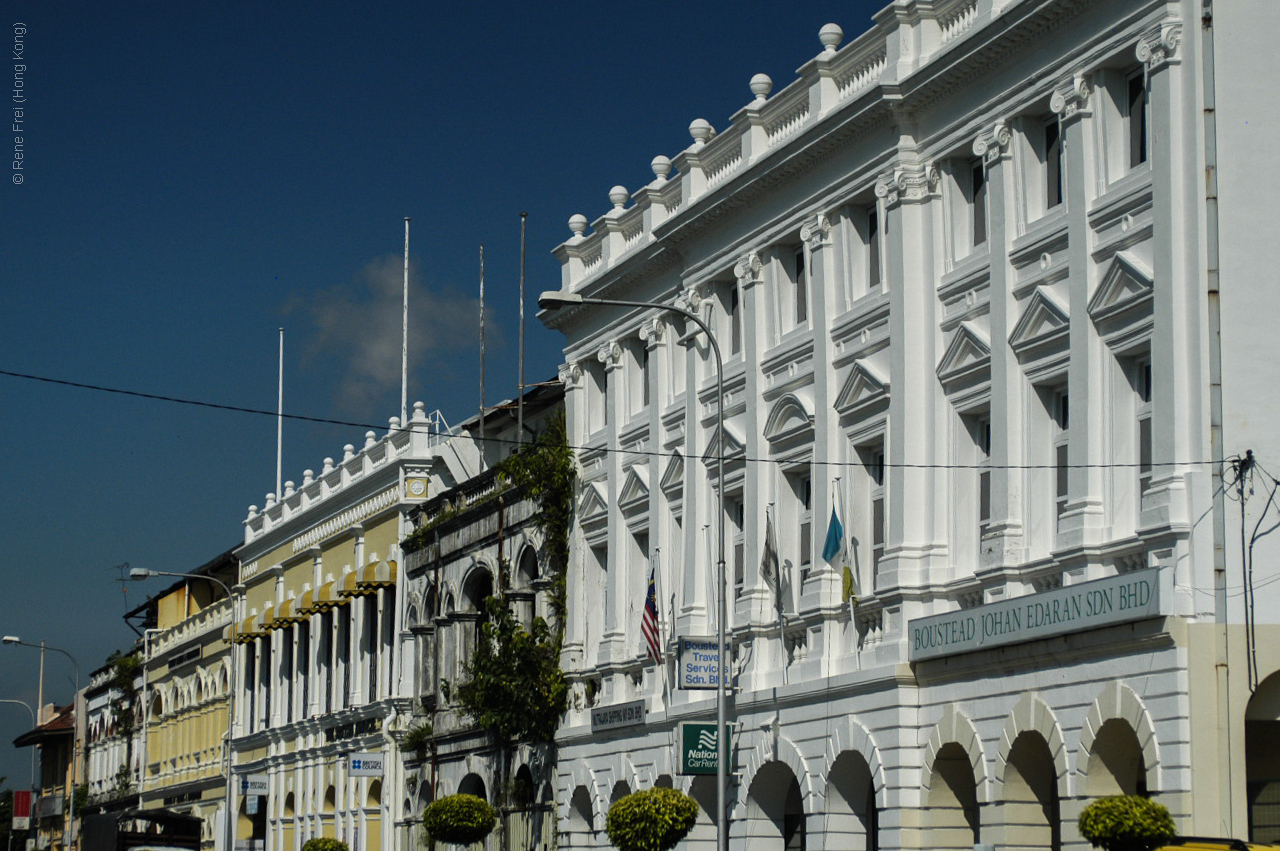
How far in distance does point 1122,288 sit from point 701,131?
14.2 meters

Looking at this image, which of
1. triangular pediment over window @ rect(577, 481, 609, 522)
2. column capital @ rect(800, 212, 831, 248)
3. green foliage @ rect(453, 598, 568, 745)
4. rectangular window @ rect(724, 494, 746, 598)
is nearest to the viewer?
column capital @ rect(800, 212, 831, 248)

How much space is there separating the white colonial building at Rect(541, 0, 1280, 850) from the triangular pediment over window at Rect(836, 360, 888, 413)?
65 millimetres

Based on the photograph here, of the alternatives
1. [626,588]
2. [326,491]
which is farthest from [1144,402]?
[326,491]

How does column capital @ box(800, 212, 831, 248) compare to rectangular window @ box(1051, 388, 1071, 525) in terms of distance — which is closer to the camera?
rectangular window @ box(1051, 388, 1071, 525)

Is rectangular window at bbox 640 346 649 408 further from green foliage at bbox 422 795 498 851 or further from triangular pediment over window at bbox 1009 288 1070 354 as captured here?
triangular pediment over window at bbox 1009 288 1070 354

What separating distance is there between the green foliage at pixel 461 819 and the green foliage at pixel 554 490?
4.31m

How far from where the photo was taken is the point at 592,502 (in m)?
42.8

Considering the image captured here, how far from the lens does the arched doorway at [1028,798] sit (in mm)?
28047

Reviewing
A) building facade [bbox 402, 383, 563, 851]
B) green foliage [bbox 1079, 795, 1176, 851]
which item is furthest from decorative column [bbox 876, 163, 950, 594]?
building facade [bbox 402, 383, 563, 851]

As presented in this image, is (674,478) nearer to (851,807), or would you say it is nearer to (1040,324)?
(851,807)

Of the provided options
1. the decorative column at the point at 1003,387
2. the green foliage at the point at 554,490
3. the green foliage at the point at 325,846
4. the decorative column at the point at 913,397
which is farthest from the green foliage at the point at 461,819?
the decorative column at the point at 1003,387

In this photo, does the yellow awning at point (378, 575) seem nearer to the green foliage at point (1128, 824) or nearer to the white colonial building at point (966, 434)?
the white colonial building at point (966, 434)

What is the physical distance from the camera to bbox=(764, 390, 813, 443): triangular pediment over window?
34.2 metres

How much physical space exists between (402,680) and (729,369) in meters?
19.4
